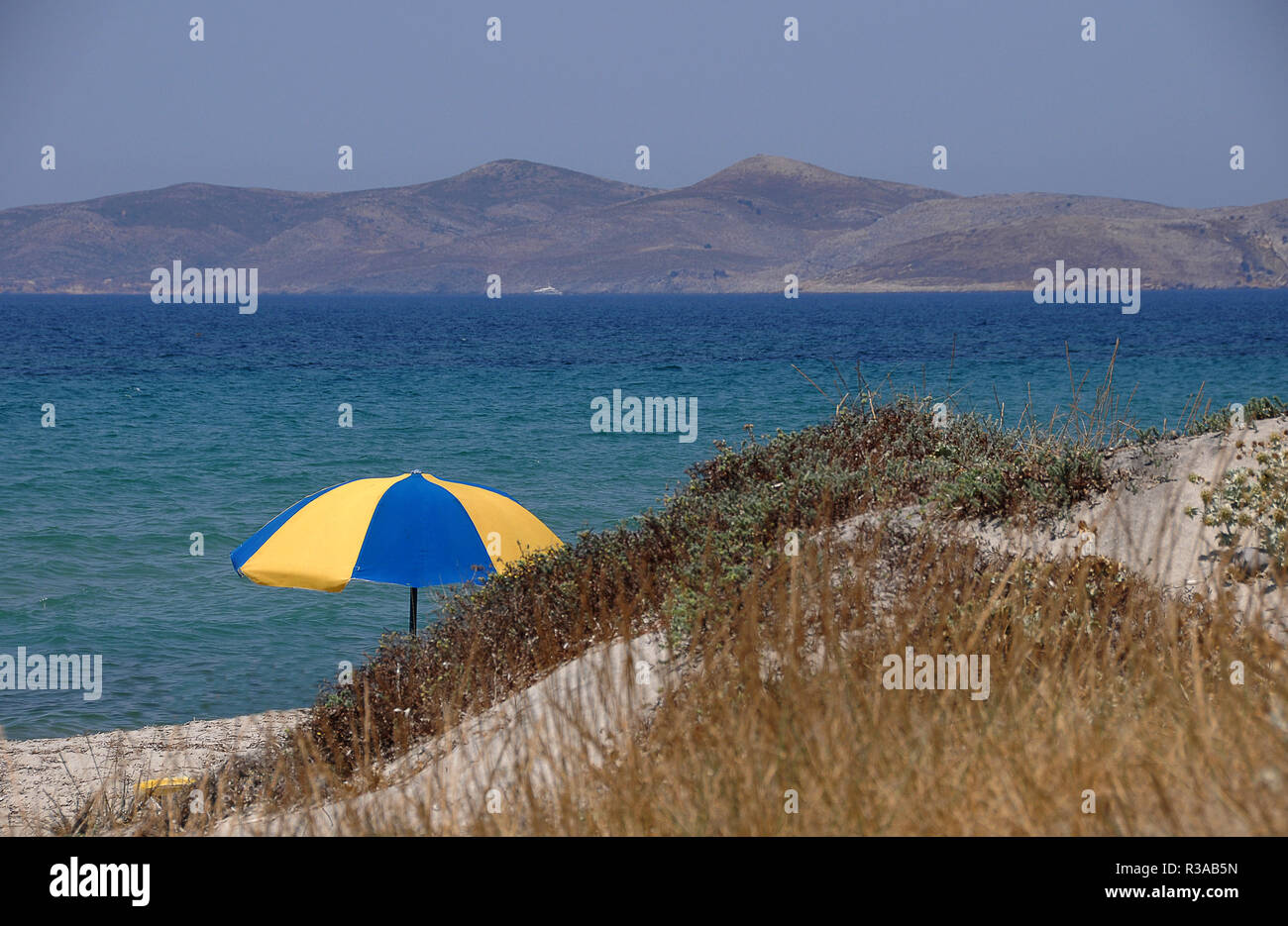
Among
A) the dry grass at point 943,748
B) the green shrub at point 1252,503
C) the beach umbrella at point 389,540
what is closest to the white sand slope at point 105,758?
the beach umbrella at point 389,540

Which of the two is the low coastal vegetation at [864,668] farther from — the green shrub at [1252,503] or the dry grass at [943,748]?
the green shrub at [1252,503]

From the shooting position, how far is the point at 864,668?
4461mm

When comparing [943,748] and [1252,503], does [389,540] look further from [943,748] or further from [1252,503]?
[1252,503]

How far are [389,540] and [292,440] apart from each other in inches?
852

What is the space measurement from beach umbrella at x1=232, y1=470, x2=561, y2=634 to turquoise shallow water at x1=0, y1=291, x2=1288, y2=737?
10.3ft

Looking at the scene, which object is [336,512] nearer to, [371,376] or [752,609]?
[752,609]

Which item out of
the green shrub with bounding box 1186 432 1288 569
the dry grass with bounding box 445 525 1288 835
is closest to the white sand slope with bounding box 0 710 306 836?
the dry grass with bounding box 445 525 1288 835

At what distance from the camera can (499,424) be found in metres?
31.3

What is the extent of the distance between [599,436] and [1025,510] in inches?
838

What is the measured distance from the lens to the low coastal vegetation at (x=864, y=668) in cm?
300

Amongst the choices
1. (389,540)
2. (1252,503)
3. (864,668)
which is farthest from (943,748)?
(389,540)

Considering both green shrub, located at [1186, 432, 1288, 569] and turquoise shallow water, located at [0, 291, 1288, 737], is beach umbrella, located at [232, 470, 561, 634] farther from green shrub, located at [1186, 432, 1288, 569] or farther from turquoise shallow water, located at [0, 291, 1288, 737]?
green shrub, located at [1186, 432, 1288, 569]

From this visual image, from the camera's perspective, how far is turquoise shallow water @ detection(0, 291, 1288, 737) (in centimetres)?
1196

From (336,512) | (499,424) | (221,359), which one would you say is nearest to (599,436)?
(499,424)
